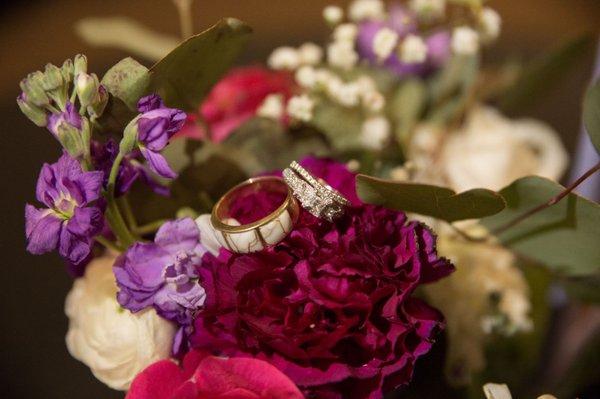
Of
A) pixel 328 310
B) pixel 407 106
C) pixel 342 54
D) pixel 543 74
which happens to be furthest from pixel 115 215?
pixel 543 74

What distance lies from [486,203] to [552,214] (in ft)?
0.26

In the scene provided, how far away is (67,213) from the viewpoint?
13.5 inches

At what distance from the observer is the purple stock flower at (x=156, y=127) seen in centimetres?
34

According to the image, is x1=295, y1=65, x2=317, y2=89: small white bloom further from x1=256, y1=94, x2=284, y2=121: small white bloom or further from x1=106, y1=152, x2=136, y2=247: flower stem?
x1=106, y1=152, x2=136, y2=247: flower stem

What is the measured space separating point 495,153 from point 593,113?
261 millimetres

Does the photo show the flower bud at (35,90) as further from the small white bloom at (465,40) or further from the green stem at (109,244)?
the small white bloom at (465,40)

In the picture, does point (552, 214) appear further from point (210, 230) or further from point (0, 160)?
point (0, 160)

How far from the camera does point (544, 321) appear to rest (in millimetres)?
652

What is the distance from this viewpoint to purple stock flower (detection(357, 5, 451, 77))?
60 centimetres

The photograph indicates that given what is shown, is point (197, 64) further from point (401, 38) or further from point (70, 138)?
point (401, 38)

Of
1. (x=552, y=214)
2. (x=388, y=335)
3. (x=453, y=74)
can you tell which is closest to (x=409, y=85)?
(x=453, y=74)

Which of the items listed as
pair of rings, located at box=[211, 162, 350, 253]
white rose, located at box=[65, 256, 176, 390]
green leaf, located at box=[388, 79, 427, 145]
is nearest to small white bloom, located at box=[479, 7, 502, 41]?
green leaf, located at box=[388, 79, 427, 145]

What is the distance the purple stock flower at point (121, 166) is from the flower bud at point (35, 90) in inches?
1.4

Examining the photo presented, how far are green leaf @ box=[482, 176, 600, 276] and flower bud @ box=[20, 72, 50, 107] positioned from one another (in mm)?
272
